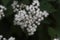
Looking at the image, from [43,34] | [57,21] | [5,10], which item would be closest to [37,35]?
[43,34]

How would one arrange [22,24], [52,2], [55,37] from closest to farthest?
[22,24], [55,37], [52,2]

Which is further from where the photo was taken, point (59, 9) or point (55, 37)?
point (59, 9)

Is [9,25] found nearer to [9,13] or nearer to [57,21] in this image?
[9,13]

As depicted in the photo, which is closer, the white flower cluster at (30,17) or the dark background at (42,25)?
the white flower cluster at (30,17)

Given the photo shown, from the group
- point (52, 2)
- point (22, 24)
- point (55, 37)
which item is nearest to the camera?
point (22, 24)

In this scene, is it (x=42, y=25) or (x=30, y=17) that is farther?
(x=42, y=25)

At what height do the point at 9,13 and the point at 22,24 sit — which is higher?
the point at 9,13

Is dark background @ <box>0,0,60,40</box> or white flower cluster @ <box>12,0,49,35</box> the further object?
dark background @ <box>0,0,60,40</box>

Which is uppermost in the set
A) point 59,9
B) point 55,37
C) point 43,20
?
point 59,9

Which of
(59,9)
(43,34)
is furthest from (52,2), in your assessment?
(43,34)

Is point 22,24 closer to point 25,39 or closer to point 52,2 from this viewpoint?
point 25,39
